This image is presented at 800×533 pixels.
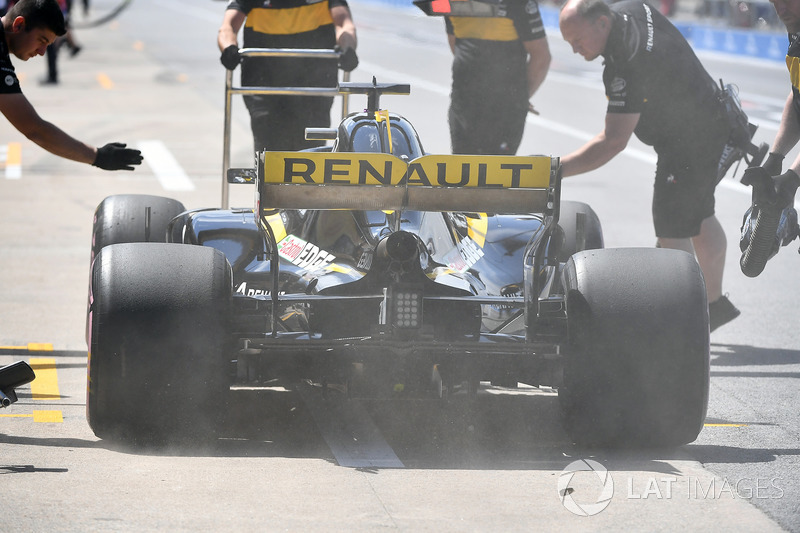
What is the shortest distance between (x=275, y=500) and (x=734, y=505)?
159 centimetres

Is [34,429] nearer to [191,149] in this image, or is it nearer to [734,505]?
A: [734,505]

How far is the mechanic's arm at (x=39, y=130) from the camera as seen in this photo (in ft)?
19.9

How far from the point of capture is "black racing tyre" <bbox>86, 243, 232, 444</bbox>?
5.36 metres

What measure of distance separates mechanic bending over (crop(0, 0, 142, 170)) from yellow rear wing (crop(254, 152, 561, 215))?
3.58 feet

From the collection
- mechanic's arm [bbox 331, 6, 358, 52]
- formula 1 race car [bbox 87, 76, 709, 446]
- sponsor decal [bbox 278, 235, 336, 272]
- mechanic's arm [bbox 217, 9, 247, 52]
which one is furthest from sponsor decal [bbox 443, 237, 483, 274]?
mechanic's arm [bbox 217, 9, 247, 52]

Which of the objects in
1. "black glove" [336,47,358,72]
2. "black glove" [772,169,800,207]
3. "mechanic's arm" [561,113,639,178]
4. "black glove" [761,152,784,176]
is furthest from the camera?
"black glove" [336,47,358,72]

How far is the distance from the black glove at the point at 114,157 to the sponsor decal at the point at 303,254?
0.74 meters

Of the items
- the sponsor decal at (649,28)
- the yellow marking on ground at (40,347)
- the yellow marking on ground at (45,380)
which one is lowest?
the yellow marking on ground at (40,347)

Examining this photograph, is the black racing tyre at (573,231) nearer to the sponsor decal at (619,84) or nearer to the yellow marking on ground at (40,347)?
the sponsor decal at (619,84)

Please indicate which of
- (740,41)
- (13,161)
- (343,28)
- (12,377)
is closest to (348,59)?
(343,28)

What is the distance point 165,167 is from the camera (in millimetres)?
15359

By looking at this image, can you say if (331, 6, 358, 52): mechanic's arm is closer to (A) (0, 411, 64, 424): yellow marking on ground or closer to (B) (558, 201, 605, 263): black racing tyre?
(B) (558, 201, 605, 263): black racing tyre

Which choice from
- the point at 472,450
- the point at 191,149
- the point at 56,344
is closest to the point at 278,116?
the point at 56,344

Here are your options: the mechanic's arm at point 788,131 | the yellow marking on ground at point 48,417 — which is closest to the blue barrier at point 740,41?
the mechanic's arm at point 788,131
